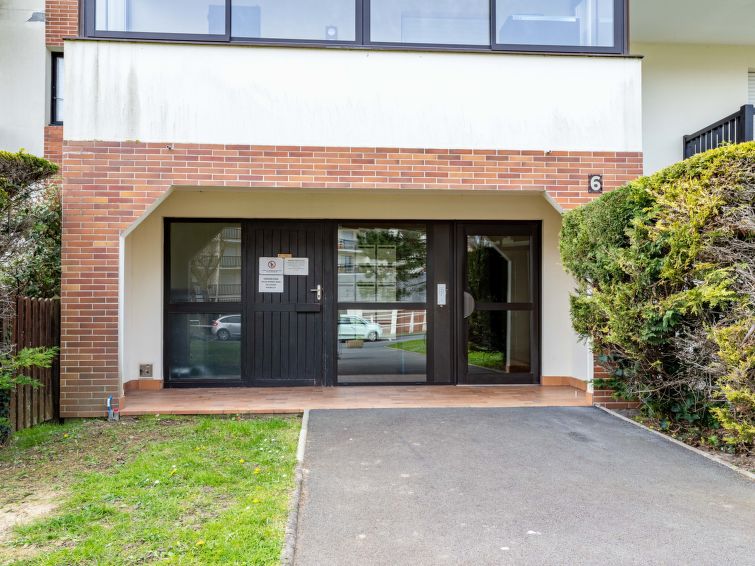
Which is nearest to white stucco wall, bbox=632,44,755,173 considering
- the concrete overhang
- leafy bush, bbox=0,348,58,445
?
the concrete overhang

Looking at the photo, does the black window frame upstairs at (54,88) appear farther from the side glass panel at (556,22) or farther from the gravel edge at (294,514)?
the gravel edge at (294,514)

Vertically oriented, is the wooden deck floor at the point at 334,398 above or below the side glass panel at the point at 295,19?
below

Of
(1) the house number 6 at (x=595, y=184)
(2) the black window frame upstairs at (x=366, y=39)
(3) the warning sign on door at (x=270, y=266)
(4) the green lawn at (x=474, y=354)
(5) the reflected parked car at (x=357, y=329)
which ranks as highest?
(2) the black window frame upstairs at (x=366, y=39)

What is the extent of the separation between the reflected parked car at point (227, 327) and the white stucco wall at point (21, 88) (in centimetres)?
572

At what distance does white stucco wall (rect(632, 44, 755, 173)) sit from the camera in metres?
8.06

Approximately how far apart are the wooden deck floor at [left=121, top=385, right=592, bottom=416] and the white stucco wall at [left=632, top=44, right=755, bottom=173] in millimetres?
3700

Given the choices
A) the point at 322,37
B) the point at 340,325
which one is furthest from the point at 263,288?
the point at 322,37

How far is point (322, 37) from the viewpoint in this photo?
6.30 metres

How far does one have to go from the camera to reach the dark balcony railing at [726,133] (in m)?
6.85

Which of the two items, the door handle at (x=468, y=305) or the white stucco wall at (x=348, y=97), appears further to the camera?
the door handle at (x=468, y=305)

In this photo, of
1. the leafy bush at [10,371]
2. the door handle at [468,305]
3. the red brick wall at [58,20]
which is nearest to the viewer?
the leafy bush at [10,371]

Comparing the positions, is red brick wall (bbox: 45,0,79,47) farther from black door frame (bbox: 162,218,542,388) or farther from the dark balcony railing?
the dark balcony railing

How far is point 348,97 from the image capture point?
627 cm

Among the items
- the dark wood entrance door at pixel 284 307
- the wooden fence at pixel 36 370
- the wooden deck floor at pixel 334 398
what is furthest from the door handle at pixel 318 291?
the wooden fence at pixel 36 370
